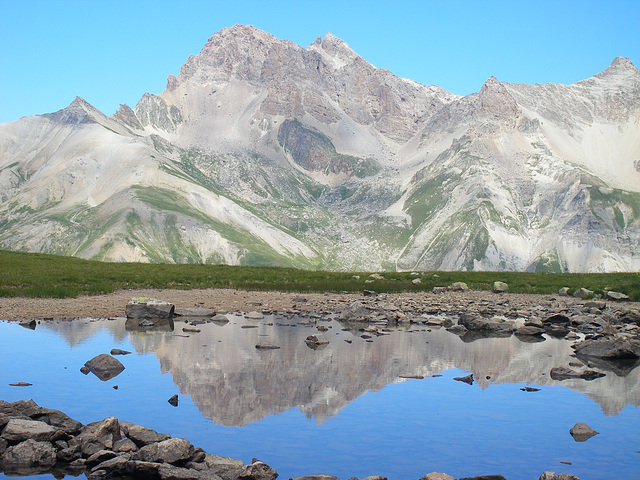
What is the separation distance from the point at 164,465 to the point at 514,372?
16460 mm

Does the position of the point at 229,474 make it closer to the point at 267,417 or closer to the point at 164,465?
the point at 164,465

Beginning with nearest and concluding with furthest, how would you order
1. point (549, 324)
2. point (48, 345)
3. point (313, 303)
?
point (48, 345), point (549, 324), point (313, 303)

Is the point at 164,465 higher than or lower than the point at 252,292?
lower

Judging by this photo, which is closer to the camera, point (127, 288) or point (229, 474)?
point (229, 474)

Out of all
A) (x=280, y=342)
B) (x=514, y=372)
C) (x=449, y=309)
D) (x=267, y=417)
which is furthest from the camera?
(x=449, y=309)

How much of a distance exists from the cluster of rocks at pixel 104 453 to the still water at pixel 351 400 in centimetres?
115

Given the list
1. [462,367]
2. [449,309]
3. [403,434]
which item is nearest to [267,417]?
[403,434]

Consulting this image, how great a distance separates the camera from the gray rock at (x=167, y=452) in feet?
44.1

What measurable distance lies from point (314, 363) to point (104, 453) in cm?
1211

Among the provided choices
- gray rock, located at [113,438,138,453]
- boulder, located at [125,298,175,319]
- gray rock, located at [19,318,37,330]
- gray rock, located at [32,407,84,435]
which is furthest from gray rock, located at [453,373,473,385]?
gray rock, located at [19,318,37,330]

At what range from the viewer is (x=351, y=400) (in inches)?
779

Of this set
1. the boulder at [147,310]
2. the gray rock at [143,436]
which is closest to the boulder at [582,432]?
the gray rock at [143,436]

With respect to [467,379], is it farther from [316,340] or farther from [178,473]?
[178,473]

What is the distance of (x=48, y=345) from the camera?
92.3 feet
